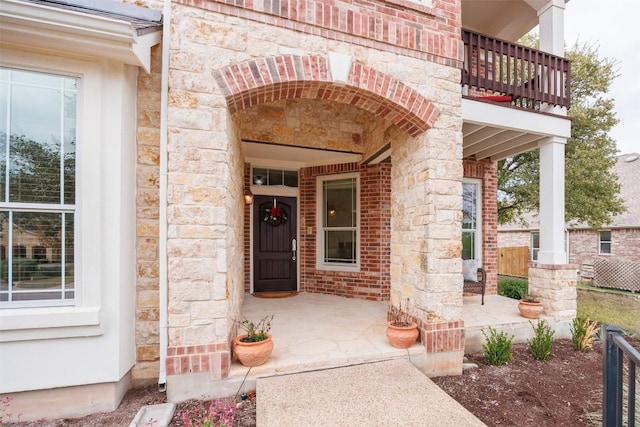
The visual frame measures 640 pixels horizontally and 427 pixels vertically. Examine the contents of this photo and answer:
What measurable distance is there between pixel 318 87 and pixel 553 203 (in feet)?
13.8

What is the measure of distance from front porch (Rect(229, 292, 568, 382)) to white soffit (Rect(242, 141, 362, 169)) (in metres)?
2.78

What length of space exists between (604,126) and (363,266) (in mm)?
7950

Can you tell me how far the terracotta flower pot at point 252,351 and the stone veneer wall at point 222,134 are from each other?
15cm

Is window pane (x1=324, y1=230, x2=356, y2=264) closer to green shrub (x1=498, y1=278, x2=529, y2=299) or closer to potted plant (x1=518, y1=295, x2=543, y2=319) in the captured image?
potted plant (x1=518, y1=295, x2=543, y2=319)

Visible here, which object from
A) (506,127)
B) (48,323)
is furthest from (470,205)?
(48,323)

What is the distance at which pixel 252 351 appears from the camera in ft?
8.84

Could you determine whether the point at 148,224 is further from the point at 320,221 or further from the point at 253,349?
the point at 320,221

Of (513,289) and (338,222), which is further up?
(338,222)

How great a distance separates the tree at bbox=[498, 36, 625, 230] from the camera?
7383 millimetres

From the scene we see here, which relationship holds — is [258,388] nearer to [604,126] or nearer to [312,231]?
[312,231]

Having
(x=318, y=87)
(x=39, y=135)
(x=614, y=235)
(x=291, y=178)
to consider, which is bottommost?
(x=614, y=235)

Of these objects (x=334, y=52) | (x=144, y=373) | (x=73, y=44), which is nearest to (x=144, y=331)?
(x=144, y=373)

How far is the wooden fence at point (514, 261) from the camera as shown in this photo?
11836mm

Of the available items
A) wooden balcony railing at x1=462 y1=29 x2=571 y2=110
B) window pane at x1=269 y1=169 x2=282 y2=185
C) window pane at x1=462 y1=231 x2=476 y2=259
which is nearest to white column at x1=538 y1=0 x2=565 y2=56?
wooden balcony railing at x1=462 y1=29 x2=571 y2=110
